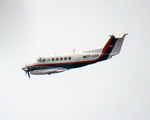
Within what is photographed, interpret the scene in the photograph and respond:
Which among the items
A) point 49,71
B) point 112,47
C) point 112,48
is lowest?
point 49,71

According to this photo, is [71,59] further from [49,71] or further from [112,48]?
[112,48]

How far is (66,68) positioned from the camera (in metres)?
60.0

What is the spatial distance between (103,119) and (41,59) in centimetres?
7182

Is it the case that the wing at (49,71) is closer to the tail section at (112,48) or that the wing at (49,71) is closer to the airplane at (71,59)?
the airplane at (71,59)

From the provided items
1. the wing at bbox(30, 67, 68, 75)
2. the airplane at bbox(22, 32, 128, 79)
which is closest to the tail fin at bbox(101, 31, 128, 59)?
the airplane at bbox(22, 32, 128, 79)

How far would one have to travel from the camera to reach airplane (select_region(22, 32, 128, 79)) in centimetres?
6007

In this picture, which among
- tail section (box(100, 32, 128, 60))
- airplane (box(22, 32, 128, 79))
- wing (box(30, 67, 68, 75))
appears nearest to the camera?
wing (box(30, 67, 68, 75))

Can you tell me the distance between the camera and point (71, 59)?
2373 inches

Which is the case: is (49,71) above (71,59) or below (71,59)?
below

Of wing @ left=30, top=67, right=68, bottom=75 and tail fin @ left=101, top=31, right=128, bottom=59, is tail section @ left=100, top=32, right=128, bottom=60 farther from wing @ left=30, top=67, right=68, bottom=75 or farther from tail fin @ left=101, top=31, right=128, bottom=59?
wing @ left=30, top=67, right=68, bottom=75

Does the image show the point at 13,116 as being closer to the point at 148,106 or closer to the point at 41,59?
the point at 148,106

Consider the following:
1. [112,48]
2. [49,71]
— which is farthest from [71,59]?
[112,48]

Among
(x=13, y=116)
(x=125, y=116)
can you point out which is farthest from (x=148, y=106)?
(x=13, y=116)

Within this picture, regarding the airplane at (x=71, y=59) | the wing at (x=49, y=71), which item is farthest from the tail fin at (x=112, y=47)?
the wing at (x=49, y=71)
